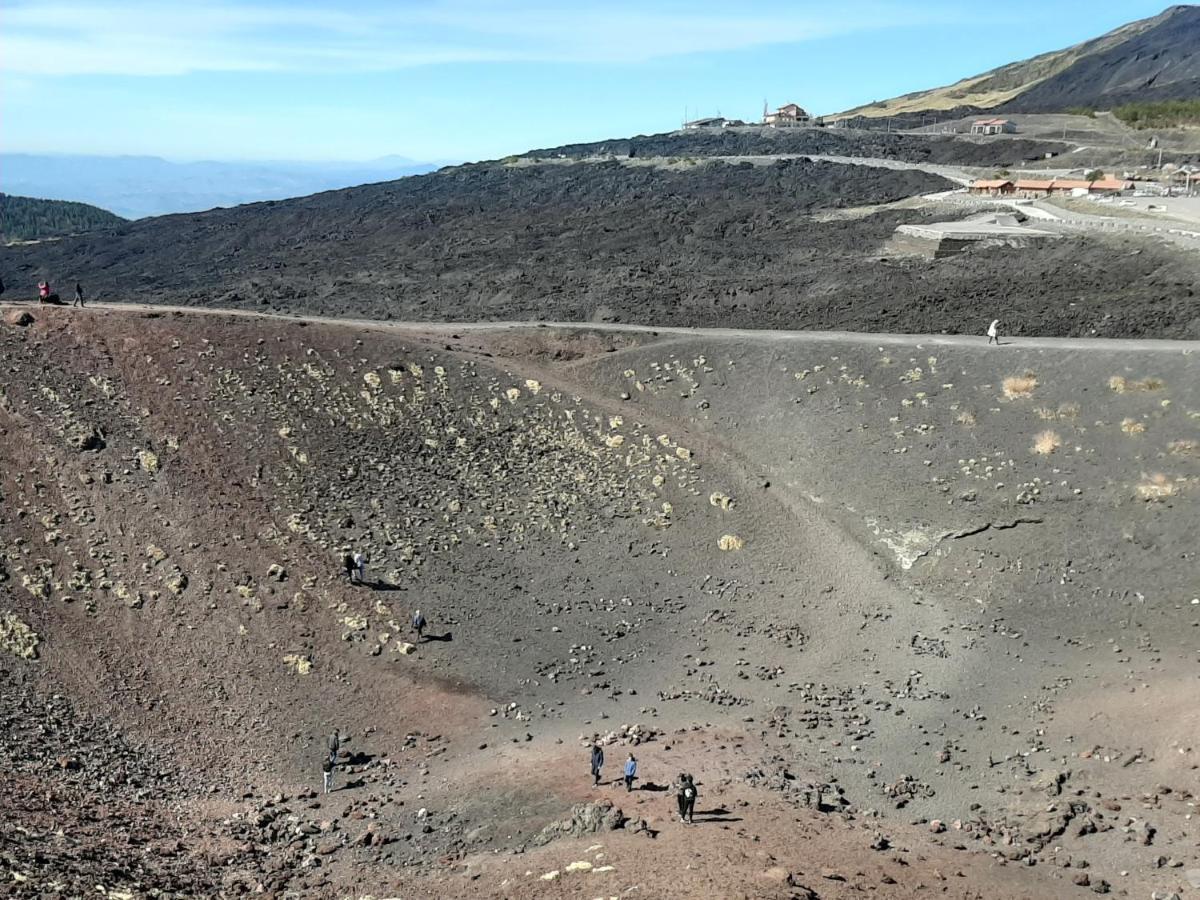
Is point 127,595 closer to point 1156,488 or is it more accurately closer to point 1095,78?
point 1156,488

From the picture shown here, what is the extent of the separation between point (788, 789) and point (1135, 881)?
6.73 m

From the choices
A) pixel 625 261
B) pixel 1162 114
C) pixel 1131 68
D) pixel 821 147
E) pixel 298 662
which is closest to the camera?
pixel 298 662

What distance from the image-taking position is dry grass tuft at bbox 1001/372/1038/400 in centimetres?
3691

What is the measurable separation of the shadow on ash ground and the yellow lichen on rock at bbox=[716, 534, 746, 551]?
0.29 m

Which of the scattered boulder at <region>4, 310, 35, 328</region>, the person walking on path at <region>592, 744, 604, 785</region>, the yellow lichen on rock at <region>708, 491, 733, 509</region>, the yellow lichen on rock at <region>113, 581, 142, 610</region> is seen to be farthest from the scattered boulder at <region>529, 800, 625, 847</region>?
the scattered boulder at <region>4, 310, 35, 328</region>

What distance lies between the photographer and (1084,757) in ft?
73.2

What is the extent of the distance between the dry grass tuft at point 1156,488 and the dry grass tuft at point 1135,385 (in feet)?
16.0

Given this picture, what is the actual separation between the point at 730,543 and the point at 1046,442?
12.2 metres

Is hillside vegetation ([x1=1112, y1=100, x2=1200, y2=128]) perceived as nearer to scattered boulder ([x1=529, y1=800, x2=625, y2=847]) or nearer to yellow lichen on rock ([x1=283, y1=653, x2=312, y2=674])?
yellow lichen on rock ([x1=283, y1=653, x2=312, y2=674])

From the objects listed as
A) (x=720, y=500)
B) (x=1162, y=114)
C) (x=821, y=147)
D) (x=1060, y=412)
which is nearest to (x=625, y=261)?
(x=720, y=500)

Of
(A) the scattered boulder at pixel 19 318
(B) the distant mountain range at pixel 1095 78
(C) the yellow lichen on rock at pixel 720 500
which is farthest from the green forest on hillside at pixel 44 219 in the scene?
(B) the distant mountain range at pixel 1095 78

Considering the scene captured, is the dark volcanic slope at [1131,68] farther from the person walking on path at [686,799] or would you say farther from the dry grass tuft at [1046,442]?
the person walking on path at [686,799]

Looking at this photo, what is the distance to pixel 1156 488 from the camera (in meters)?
31.6

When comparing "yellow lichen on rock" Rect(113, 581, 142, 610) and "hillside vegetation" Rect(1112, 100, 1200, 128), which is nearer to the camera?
"yellow lichen on rock" Rect(113, 581, 142, 610)
